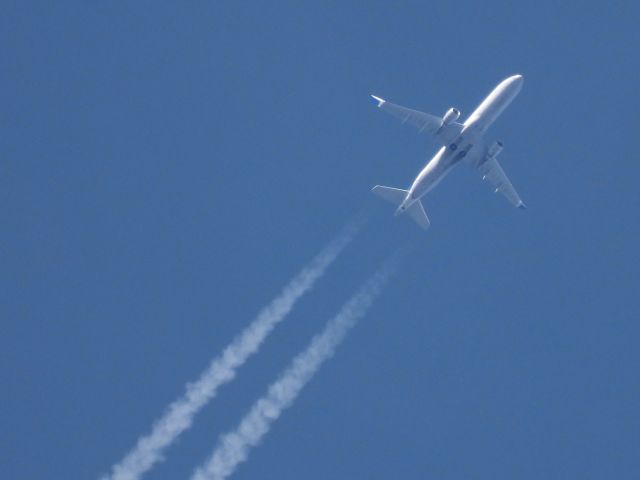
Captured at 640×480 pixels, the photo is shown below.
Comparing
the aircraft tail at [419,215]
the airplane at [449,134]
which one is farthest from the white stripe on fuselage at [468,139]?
the aircraft tail at [419,215]

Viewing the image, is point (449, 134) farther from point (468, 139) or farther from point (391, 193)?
point (391, 193)

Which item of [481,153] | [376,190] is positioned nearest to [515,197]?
[481,153]

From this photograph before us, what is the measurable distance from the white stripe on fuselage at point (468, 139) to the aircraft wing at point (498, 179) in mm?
3700

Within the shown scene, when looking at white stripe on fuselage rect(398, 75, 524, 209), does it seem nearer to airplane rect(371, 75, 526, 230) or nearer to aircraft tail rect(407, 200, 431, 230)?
airplane rect(371, 75, 526, 230)

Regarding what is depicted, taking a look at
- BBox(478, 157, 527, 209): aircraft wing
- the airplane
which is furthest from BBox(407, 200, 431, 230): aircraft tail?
BBox(478, 157, 527, 209): aircraft wing

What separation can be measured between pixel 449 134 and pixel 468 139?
1.85 m

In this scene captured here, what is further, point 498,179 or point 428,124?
point 498,179

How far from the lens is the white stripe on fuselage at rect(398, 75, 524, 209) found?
370 feet


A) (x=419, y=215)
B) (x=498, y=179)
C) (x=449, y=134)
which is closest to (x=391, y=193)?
(x=419, y=215)

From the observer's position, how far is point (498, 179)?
119m

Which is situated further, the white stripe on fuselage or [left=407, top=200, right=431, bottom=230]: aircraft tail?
[left=407, top=200, right=431, bottom=230]: aircraft tail

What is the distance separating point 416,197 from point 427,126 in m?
6.57

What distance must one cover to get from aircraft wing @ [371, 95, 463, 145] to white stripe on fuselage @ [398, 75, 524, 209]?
69cm

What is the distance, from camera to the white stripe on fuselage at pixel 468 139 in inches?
4434
